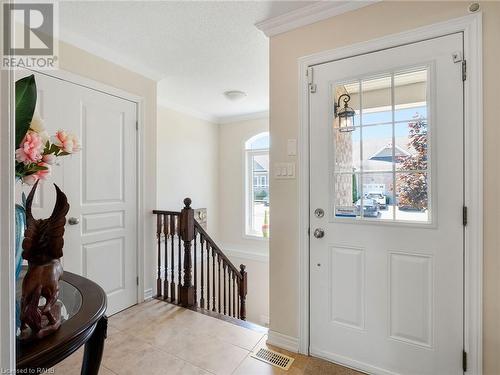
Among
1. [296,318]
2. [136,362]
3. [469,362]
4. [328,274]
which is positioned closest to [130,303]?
[136,362]

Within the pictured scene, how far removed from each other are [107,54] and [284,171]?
6.25 ft

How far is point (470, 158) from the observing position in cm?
137

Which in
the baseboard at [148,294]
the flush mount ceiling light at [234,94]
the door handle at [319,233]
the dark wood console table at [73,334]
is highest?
the flush mount ceiling light at [234,94]

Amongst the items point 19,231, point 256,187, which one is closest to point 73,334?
point 19,231

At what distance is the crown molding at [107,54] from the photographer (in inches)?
81.0

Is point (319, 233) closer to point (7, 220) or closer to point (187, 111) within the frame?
point (7, 220)

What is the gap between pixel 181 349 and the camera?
6.13ft

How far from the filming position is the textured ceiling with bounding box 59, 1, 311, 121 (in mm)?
1763

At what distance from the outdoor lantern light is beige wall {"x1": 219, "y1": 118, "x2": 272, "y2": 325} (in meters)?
2.66

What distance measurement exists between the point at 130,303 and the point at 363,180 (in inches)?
93.5

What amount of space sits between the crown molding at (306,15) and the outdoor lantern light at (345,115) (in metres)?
0.55

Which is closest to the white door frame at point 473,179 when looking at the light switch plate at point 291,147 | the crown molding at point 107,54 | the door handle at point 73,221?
the light switch plate at point 291,147

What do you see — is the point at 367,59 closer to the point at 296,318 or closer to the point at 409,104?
the point at 409,104

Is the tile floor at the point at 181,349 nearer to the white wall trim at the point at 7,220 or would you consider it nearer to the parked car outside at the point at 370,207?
the parked car outside at the point at 370,207
